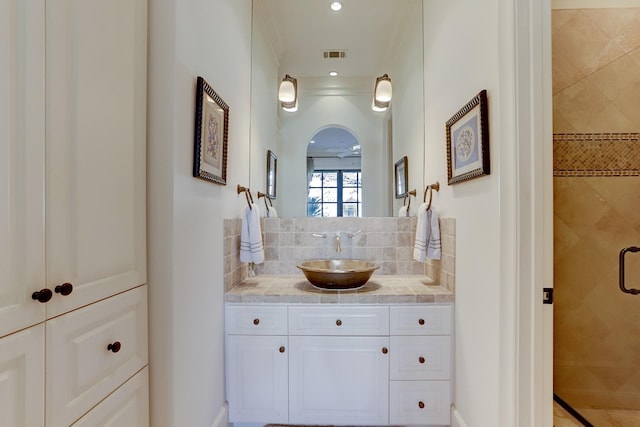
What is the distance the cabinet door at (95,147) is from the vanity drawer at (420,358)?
1.34 meters

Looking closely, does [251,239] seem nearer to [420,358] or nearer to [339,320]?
[339,320]

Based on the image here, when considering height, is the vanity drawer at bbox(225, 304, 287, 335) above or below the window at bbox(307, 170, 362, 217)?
below

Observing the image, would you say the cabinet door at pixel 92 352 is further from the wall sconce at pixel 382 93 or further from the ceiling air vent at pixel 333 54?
the ceiling air vent at pixel 333 54

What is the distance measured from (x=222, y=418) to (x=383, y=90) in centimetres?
240

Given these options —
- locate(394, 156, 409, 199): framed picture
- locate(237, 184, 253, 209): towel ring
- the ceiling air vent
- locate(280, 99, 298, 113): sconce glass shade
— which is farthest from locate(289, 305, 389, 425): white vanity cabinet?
the ceiling air vent

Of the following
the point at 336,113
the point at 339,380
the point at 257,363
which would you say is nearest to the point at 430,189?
the point at 336,113

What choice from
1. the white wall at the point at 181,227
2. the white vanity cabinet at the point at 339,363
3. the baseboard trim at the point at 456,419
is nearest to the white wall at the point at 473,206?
the baseboard trim at the point at 456,419

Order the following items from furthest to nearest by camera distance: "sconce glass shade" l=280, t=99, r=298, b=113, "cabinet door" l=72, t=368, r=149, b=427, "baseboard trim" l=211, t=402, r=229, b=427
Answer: "sconce glass shade" l=280, t=99, r=298, b=113
"baseboard trim" l=211, t=402, r=229, b=427
"cabinet door" l=72, t=368, r=149, b=427

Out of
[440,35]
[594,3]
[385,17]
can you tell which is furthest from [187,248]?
[594,3]

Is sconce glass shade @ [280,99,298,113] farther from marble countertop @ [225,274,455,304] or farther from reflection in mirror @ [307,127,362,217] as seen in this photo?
marble countertop @ [225,274,455,304]

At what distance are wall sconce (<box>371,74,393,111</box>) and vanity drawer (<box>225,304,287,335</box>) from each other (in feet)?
5.45

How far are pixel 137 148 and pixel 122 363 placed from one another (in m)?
0.73

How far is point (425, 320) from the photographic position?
166cm

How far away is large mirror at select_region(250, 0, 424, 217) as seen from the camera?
2242 millimetres
